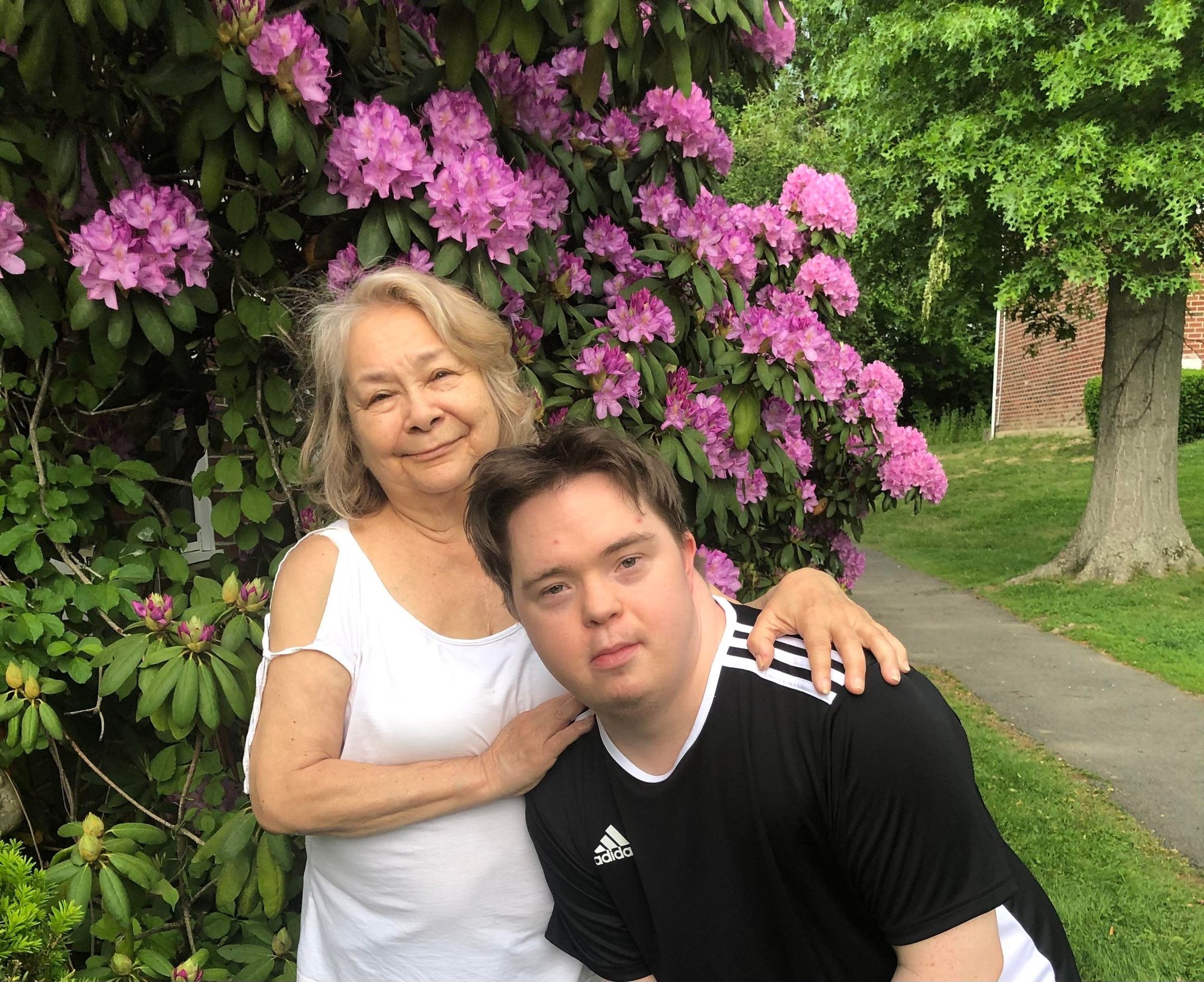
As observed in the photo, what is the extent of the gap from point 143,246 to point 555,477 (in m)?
1.13

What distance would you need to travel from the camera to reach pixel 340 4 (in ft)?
7.22

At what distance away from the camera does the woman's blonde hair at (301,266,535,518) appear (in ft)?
5.93

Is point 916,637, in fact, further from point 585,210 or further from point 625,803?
point 625,803

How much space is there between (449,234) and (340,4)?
61 centimetres

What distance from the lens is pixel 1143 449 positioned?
8375 millimetres

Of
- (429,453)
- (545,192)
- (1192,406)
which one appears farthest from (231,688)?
(1192,406)

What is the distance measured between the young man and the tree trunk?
782 centimetres

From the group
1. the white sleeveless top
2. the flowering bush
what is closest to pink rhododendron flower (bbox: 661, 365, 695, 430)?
the flowering bush

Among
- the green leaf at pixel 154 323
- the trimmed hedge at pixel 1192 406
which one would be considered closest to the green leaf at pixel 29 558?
the green leaf at pixel 154 323

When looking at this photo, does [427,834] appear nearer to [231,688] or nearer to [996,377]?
[231,688]

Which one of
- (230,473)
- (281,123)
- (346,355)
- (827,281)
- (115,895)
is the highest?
(281,123)

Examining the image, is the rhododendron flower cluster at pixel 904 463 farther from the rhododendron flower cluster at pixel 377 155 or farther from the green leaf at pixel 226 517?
the green leaf at pixel 226 517

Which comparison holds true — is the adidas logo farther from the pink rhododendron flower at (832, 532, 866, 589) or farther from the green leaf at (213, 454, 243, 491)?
the pink rhododendron flower at (832, 532, 866, 589)

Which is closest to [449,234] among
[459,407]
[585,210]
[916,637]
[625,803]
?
[459,407]
